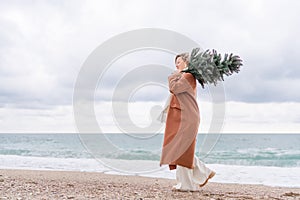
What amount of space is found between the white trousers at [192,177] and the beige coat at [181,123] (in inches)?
8.3

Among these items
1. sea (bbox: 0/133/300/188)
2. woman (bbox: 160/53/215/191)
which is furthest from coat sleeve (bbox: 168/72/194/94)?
sea (bbox: 0/133/300/188)

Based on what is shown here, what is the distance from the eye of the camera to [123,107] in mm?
6910

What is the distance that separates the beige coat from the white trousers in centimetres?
21

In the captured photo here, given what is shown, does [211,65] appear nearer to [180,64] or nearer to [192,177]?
[180,64]

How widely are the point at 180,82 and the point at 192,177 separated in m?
1.62

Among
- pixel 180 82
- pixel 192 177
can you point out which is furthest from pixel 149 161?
pixel 180 82

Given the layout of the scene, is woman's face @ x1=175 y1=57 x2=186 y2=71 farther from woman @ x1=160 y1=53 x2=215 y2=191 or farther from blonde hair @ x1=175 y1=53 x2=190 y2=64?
woman @ x1=160 y1=53 x2=215 y2=191

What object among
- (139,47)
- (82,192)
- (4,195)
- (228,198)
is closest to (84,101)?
(139,47)

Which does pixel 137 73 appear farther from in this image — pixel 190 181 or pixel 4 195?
pixel 4 195

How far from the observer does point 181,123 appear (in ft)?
19.0

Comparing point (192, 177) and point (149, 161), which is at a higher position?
point (149, 161)

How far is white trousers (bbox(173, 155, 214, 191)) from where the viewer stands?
5.98 m

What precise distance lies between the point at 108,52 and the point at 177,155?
7.78 ft

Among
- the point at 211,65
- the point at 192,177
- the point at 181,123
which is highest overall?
the point at 211,65
